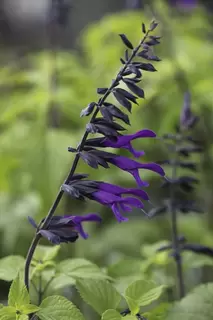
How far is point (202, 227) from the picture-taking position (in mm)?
1170

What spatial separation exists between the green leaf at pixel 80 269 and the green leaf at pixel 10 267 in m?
0.05

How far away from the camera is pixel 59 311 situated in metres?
0.48

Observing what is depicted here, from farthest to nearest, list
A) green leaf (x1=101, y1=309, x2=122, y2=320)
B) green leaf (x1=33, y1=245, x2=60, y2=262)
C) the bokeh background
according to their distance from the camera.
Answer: the bokeh background < green leaf (x1=33, y1=245, x2=60, y2=262) < green leaf (x1=101, y1=309, x2=122, y2=320)

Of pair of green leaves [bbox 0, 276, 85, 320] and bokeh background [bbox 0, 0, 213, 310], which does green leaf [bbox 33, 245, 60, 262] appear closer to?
pair of green leaves [bbox 0, 276, 85, 320]

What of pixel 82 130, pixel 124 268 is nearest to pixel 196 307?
pixel 124 268

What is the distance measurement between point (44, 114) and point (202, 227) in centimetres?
46

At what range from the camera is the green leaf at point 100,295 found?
534mm

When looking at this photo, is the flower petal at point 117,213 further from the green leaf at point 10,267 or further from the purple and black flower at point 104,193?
the green leaf at point 10,267

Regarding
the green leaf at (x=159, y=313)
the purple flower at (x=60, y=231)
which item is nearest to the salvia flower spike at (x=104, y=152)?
the purple flower at (x=60, y=231)

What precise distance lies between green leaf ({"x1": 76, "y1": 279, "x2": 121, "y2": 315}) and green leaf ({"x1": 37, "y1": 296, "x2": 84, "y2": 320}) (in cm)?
5

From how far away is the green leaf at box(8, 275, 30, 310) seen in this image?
482 millimetres

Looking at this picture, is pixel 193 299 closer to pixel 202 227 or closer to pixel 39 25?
pixel 202 227

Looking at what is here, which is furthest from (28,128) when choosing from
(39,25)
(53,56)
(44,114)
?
(39,25)

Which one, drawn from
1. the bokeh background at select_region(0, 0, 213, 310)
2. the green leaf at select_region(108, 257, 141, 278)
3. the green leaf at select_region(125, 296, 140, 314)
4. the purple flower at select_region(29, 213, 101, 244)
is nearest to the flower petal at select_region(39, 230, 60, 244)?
the purple flower at select_region(29, 213, 101, 244)
